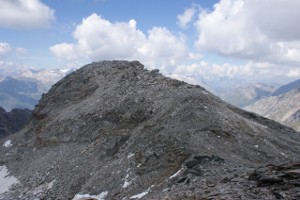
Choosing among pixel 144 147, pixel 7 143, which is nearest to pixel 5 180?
pixel 7 143

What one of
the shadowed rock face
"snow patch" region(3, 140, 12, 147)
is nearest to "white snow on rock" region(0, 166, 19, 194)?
the shadowed rock face

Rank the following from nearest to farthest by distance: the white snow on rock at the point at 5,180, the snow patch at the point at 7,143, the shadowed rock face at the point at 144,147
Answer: the shadowed rock face at the point at 144,147
the white snow on rock at the point at 5,180
the snow patch at the point at 7,143

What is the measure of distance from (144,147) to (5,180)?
2315 centimetres

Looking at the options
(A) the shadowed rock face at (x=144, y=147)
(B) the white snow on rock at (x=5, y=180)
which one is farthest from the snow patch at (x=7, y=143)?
(B) the white snow on rock at (x=5, y=180)

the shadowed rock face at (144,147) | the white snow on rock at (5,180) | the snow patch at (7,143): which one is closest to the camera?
the shadowed rock face at (144,147)

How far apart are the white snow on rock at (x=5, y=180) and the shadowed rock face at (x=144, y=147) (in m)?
0.96

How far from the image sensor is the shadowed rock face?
1280 inches

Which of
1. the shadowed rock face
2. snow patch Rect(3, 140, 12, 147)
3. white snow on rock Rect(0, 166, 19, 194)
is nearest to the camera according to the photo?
the shadowed rock face

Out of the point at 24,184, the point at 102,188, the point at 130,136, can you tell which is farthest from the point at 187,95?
the point at 24,184

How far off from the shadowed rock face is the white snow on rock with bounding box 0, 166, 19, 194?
37.9 inches

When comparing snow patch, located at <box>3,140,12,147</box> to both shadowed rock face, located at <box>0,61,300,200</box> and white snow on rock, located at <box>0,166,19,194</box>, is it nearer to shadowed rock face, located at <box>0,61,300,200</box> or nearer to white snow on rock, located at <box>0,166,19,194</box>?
shadowed rock face, located at <box>0,61,300,200</box>

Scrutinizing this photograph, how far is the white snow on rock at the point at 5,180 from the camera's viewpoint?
51.4 meters

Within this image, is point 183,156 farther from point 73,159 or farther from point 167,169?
point 73,159

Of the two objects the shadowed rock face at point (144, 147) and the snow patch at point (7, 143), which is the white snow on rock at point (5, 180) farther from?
the snow patch at point (7, 143)
